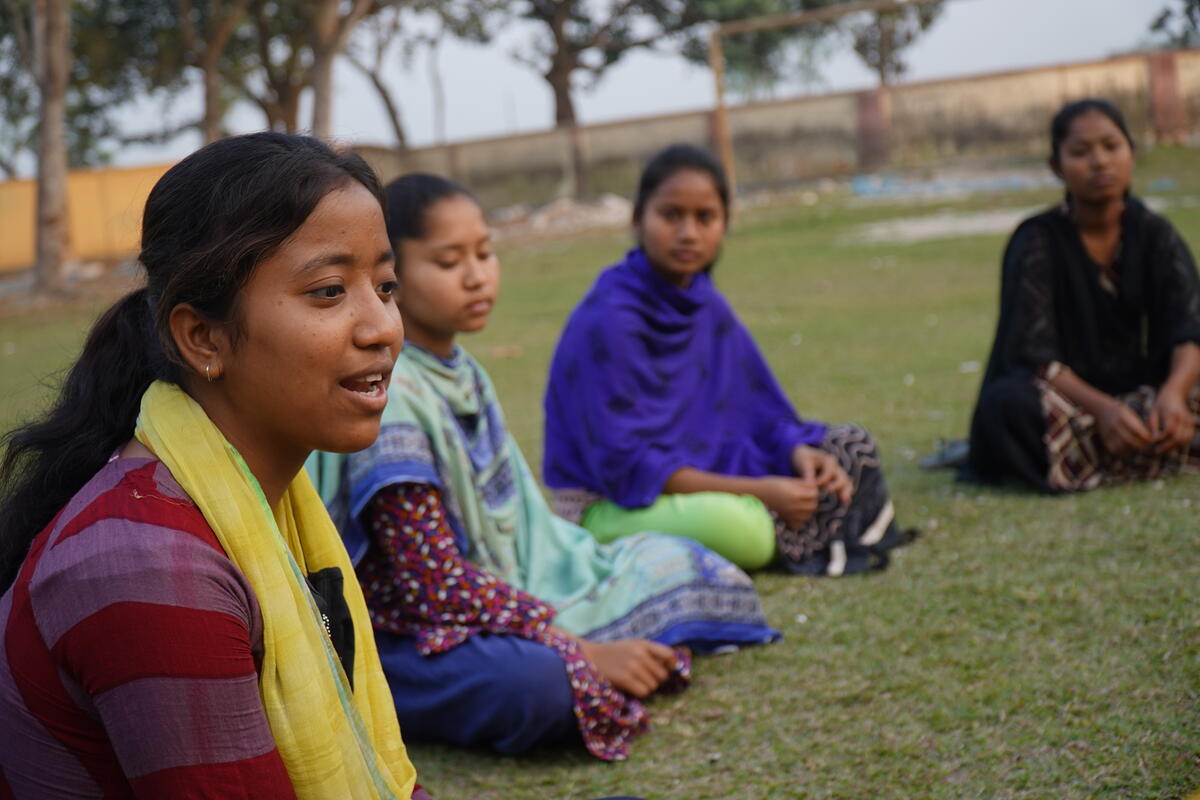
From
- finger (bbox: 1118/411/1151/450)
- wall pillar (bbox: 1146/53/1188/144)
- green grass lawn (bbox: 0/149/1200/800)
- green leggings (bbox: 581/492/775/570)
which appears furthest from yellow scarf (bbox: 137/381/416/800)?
wall pillar (bbox: 1146/53/1188/144)

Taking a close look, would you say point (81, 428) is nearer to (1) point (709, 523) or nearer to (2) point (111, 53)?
(1) point (709, 523)

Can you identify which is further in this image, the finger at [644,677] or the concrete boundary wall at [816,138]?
the concrete boundary wall at [816,138]

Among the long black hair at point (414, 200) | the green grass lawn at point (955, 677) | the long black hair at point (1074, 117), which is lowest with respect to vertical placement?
the green grass lawn at point (955, 677)

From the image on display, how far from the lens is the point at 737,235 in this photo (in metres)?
16.4

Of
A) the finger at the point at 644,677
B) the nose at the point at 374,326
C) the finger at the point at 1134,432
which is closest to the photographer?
the nose at the point at 374,326

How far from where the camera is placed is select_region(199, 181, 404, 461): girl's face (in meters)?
1.65

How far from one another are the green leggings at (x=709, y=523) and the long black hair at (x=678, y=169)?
1084 millimetres

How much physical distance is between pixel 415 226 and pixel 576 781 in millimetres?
1535

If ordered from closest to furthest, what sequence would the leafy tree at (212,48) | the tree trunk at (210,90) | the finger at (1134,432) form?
Result: 1. the finger at (1134,432)
2. the leafy tree at (212,48)
3. the tree trunk at (210,90)

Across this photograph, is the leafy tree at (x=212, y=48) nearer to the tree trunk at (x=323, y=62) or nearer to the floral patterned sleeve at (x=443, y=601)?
the tree trunk at (x=323, y=62)

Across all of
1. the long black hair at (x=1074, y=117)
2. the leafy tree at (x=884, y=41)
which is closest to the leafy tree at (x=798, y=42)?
the leafy tree at (x=884, y=41)

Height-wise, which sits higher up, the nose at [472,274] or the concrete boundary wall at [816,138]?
the concrete boundary wall at [816,138]

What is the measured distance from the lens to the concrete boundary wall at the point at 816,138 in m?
20.0

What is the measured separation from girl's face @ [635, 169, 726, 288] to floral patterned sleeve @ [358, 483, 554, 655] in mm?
1681
